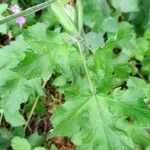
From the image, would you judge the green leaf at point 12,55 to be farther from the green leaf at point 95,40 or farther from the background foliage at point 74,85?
the green leaf at point 95,40

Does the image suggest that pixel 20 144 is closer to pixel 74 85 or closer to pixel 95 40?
pixel 74 85

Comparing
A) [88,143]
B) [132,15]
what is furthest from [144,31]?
[88,143]

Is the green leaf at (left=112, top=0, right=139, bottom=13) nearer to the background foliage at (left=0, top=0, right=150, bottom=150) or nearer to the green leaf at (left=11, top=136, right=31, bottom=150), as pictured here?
the background foliage at (left=0, top=0, right=150, bottom=150)

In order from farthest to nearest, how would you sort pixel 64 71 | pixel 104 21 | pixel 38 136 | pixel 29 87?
pixel 104 21
pixel 38 136
pixel 29 87
pixel 64 71

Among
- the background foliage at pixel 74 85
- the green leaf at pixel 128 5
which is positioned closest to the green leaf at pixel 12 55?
the background foliage at pixel 74 85

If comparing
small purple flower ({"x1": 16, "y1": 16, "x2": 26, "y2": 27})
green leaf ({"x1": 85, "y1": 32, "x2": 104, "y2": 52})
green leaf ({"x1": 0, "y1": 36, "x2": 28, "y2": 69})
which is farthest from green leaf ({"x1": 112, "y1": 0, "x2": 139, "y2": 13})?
green leaf ({"x1": 0, "y1": 36, "x2": 28, "y2": 69})

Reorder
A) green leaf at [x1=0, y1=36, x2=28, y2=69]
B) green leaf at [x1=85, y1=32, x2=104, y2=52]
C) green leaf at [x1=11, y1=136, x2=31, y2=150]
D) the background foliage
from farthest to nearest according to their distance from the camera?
green leaf at [x1=85, y1=32, x2=104, y2=52] → green leaf at [x1=11, y1=136, x2=31, y2=150] → green leaf at [x1=0, y1=36, x2=28, y2=69] → the background foliage

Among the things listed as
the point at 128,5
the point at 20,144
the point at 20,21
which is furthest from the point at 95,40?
the point at 20,144

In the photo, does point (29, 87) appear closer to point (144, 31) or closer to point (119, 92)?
point (119, 92)
